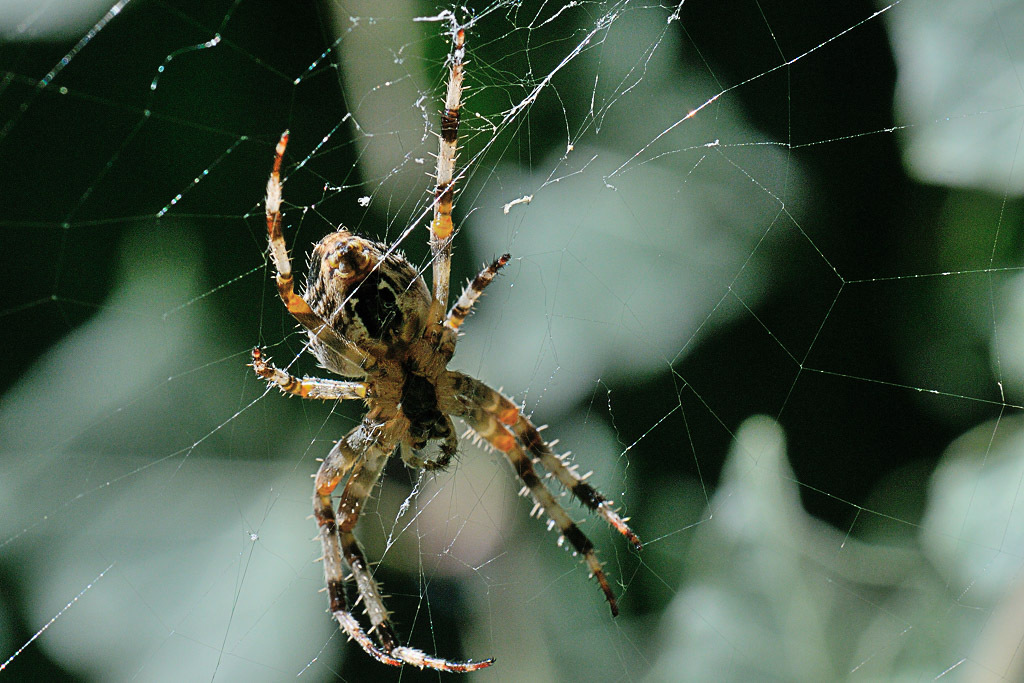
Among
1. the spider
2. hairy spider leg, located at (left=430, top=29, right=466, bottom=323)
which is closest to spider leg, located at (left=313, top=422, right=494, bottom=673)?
the spider

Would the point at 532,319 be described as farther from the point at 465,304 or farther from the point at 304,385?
the point at 304,385

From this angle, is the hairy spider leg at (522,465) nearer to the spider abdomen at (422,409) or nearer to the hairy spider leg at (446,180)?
the spider abdomen at (422,409)

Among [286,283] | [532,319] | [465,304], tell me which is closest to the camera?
[286,283]

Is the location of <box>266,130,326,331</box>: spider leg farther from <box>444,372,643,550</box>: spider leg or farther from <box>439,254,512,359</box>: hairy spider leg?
<box>444,372,643,550</box>: spider leg

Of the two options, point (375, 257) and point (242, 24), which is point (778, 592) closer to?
point (375, 257)

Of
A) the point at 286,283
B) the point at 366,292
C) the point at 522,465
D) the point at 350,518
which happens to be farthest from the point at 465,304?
the point at 350,518

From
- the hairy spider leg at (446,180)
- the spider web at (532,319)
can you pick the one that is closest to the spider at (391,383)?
the hairy spider leg at (446,180)
